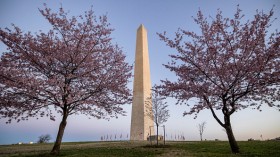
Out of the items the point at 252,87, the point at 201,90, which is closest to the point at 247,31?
the point at 252,87

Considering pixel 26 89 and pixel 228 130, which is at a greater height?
pixel 26 89

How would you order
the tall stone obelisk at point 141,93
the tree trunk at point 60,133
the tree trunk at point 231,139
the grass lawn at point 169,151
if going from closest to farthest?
the grass lawn at point 169,151 < the tree trunk at point 231,139 < the tree trunk at point 60,133 < the tall stone obelisk at point 141,93

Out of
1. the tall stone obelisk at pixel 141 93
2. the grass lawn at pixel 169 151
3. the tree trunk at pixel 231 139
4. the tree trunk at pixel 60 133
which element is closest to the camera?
the grass lawn at pixel 169 151

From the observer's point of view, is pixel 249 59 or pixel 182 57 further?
pixel 182 57

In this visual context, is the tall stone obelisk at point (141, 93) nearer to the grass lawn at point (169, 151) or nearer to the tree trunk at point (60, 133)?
the grass lawn at point (169, 151)

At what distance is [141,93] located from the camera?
29.0 metres

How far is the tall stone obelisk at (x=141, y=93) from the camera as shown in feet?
91.5

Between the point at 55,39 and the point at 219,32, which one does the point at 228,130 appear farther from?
the point at 55,39

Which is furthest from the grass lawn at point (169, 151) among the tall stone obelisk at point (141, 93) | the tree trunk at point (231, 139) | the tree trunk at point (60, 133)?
the tall stone obelisk at point (141, 93)

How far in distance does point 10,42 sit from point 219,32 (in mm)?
14042

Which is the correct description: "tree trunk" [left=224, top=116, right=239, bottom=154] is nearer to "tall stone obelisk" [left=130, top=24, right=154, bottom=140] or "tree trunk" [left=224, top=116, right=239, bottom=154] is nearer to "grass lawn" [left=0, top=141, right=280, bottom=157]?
"grass lawn" [left=0, top=141, right=280, bottom=157]

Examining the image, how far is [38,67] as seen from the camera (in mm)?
14203

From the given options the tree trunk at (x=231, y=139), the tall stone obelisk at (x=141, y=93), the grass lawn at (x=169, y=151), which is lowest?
the grass lawn at (x=169, y=151)

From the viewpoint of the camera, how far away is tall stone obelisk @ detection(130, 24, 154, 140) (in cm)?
2788
